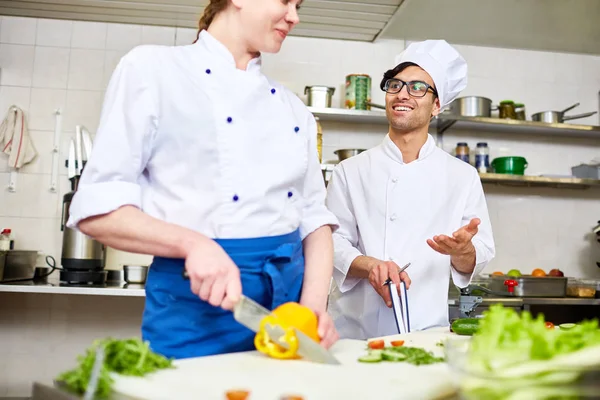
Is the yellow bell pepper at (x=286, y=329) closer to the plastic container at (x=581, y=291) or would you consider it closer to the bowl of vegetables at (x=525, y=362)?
the bowl of vegetables at (x=525, y=362)

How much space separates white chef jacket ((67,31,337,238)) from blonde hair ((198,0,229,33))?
2.7 inches

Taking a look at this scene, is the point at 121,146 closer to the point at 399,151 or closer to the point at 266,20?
the point at 266,20

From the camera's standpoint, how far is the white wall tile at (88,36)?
3.61 meters

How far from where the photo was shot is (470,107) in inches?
138

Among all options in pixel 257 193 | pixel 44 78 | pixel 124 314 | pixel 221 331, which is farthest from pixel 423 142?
pixel 44 78

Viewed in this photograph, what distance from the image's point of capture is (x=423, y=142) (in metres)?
2.14

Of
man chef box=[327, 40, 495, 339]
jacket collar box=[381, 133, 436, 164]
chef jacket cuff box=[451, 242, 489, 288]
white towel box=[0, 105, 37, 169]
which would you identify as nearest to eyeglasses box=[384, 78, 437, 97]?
man chef box=[327, 40, 495, 339]

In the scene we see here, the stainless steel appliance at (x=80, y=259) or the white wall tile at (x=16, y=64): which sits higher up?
the white wall tile at (x=16, y=64)

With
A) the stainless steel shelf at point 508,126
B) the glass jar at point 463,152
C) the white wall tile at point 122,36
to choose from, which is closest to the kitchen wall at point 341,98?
the white wall tile at point 122,36

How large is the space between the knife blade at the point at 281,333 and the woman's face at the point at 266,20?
1.82ft

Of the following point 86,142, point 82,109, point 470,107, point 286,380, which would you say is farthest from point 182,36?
point 286,380

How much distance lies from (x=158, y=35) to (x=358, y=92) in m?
1.39

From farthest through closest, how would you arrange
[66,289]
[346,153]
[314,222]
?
1. [346,153]
2. [66,289]
3. [314,222]

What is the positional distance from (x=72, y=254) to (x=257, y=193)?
90.6 inches
